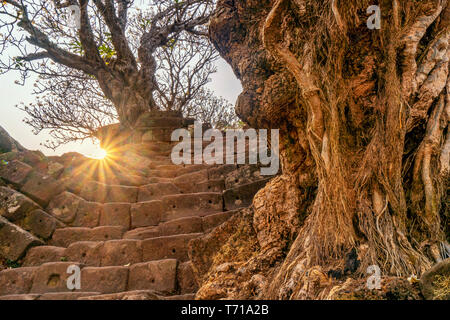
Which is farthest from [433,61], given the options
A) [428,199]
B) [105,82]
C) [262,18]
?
[105,82]

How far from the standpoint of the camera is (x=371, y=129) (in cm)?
175

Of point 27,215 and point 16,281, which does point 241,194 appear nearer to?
point 16,281

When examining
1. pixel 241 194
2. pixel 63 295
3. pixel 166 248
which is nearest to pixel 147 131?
pixel 241 194

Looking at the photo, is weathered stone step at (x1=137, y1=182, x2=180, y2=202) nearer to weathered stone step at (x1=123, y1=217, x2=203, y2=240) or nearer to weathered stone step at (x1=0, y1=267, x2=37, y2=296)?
weathered stone step at (x1=123, y1=217, x2=203, y2=240)

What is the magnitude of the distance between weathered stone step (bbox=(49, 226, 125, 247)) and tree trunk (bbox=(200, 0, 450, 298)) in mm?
2505

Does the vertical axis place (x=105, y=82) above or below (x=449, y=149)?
above

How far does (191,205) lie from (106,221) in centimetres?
120

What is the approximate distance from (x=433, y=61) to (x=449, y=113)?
13.4 inches

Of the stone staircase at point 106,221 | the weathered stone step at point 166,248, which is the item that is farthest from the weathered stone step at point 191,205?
the weathered stone step at point 166,248

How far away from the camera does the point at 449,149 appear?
169 cm

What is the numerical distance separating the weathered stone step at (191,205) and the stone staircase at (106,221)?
0.01 metres

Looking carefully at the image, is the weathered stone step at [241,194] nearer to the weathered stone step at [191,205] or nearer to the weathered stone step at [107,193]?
the weathered stone step at [191,205]

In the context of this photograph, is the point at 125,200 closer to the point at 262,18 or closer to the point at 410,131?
the point at 262,18

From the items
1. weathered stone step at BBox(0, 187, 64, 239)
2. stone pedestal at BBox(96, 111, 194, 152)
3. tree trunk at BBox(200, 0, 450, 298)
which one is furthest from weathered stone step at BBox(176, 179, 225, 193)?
stone pedestal at BBox(96, 111, 194, 152)
